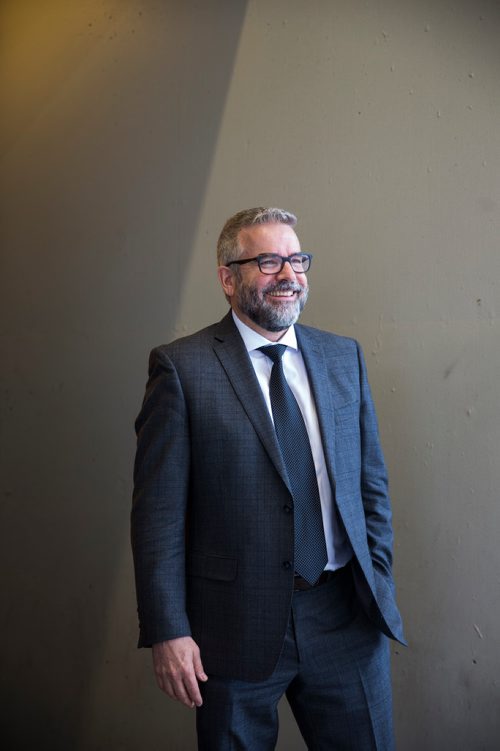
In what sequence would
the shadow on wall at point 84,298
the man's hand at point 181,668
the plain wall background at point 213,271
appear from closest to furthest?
the man's hand at point 181,668, the plain wall background at point 213,271, the shadow on wall at point 84,298

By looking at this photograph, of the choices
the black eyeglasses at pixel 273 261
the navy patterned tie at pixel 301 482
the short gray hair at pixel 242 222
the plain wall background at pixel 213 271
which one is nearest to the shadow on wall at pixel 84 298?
the plain wall background at pixel 213 271

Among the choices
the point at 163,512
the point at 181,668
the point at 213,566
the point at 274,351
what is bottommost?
the point at 181,668

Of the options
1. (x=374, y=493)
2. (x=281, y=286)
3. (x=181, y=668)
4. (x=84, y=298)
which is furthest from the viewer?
(x=84, y=298)

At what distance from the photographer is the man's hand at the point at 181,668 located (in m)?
1.66

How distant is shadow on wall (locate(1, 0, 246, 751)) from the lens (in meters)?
2.48

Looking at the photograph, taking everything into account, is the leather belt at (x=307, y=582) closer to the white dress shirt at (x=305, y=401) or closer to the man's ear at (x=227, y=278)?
the white dress shirt at (x=305, y=401)

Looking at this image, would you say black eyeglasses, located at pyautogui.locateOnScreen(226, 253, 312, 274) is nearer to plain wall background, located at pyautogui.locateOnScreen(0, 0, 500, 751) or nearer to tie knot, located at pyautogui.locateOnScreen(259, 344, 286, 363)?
tie knot, located at pyautogui.locateOnScreen(259, 344, 286, 363)

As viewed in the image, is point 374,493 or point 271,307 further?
point 374,493

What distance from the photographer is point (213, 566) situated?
67.7 inches

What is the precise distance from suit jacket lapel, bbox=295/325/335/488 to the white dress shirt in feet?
0.07

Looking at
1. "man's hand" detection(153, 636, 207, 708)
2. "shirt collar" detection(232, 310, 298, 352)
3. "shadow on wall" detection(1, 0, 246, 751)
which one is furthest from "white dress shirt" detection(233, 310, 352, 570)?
"shadow on wall" detection(1, 0, 246, 751)

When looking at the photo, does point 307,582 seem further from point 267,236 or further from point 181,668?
point 267,236

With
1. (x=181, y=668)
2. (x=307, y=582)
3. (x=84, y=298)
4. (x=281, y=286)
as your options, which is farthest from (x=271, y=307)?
(x=84, y=298)

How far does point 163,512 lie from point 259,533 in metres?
0.23
